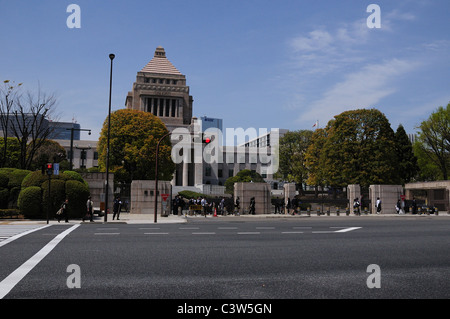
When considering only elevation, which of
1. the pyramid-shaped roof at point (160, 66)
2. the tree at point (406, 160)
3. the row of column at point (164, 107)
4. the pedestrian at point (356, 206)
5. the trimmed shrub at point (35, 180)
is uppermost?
the pyramid-shaped roof at point (160, 66)

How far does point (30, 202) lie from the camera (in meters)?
24.8

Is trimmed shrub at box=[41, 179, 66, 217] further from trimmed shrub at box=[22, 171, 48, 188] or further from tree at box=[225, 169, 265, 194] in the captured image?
tree at box=[225, 169, 265, 194]

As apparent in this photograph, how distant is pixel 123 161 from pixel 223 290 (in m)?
47.5

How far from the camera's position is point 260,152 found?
11456 centimetres

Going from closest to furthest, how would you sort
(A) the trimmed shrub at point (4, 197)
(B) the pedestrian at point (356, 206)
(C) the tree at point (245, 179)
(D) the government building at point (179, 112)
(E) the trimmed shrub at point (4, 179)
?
(A) the trimmed shrub at point (4, 197)
(E) the trimmed shrub at point (4, 179)
(B) the pedestrian at point (356, 206)
(C) the tree at point (245, 179)
(D) the government building at point (179, 112)

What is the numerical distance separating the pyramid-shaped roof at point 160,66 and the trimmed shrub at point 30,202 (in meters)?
88.8

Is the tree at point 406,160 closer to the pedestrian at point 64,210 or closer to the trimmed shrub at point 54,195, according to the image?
the trimmed shrub at point 54,195

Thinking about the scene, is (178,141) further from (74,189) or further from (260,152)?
(74,189)

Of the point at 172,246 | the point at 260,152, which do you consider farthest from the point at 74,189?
the point at 260,152

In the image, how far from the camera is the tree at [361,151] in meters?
47.5

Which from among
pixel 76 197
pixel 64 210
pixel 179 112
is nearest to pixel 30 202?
pixel 76 197

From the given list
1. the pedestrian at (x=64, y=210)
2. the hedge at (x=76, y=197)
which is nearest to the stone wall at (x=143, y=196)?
the hedge at (x=76, y=197)

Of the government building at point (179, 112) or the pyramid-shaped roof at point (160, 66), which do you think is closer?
the government building at point (179, 112)

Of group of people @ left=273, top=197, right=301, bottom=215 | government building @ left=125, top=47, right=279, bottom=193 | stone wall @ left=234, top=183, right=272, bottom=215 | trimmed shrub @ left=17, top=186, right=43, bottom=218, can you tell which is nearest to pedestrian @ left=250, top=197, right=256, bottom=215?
stone wall @ left=234, top=183, right=272, bottom=215
